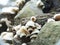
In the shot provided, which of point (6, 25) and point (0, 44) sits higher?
point (6, 25)

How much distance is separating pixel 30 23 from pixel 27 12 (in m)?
1.12

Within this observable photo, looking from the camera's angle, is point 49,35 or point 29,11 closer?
point 49,35

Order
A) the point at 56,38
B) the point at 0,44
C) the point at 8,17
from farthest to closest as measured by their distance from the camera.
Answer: the point at 8,17
the point at 0,44
the point at 56,38

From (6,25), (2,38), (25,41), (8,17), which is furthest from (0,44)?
(8,17)

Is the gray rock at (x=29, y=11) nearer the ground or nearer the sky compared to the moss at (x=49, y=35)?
nearer the sky

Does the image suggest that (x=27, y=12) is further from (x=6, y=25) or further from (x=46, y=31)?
(x=46, y=31)

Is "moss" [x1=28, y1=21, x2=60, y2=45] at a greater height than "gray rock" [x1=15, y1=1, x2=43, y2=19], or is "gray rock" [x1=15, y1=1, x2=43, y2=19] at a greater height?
A: "gray rock" [x1=15, y1=1, x2=43, y2=19]

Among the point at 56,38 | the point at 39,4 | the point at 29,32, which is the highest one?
the point at 39,4

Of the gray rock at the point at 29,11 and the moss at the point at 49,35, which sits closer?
the moss at the point at 49,35

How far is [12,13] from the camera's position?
427 cm

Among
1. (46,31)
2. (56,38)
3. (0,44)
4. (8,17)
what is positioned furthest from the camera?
(8,17)

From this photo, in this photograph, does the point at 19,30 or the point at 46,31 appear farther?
the point at 19,30

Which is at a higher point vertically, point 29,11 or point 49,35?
point 29,11

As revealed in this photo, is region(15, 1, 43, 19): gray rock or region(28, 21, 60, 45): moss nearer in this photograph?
region(28, 21, 60, 45): moss
